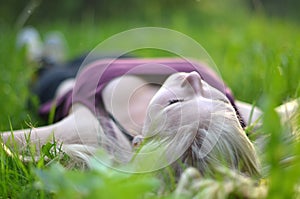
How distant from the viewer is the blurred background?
1.77 metres

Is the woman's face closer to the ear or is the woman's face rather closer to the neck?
the ear

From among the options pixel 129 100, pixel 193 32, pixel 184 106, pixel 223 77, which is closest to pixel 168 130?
pixel 184 106

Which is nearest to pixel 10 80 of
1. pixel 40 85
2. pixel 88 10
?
pixel 40 85

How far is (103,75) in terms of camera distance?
1630 millimetres

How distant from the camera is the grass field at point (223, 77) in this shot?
2.00ft

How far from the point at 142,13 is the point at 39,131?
400 cm

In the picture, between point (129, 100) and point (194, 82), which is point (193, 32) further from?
point (194, 82)

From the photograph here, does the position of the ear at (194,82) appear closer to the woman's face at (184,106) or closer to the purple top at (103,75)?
the woman's face at (184,106)

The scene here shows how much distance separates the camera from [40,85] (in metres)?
2.20

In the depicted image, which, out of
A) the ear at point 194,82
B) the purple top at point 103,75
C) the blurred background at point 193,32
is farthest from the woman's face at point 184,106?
the purple top at point 103,75

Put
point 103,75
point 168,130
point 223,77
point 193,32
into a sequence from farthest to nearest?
point 193,32
point 223,77
point 103,75
point 168,130

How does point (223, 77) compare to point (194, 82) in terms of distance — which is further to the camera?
point (223, 77)

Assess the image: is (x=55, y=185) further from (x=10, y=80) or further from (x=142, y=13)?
(x=142, y=13)

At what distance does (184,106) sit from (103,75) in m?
0.65
